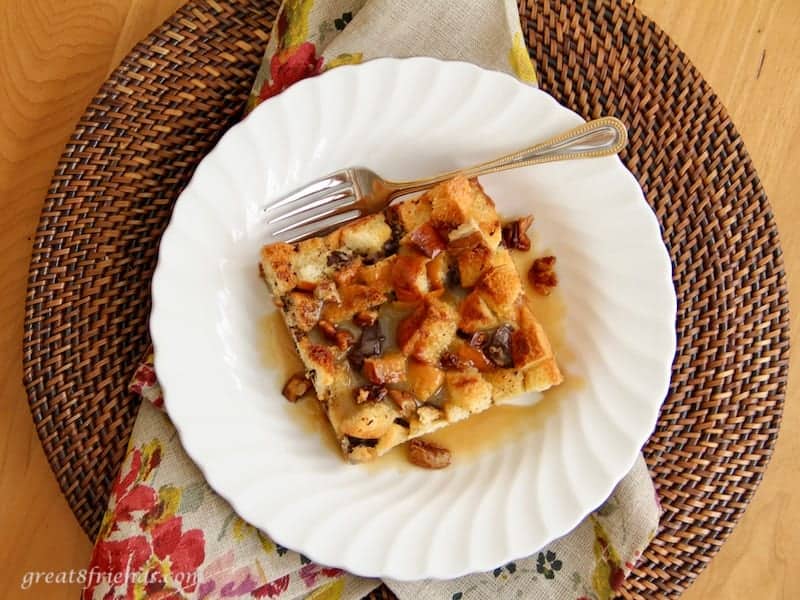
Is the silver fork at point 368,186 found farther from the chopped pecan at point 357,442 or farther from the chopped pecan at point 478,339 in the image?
the chopped pecan at point 357,442

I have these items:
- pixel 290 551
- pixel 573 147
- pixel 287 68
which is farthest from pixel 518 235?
pixel 290 551

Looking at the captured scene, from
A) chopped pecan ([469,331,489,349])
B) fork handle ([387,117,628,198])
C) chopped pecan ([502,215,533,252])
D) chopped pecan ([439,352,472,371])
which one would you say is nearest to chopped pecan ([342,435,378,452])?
chopped pecan ([439,352,472,371])

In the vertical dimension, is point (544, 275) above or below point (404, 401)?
above

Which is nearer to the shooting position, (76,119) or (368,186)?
(368,186)

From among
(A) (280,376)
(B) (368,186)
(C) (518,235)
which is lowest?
(A) (280,376)

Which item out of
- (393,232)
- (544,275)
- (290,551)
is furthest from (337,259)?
(290,551)

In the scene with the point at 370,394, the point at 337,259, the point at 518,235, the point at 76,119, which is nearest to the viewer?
the point at 370,394

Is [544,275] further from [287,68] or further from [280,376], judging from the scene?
[287,68]

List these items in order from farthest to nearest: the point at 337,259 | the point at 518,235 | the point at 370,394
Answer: the point at 518,235 → the point at 337,259 → the point at 370,394
